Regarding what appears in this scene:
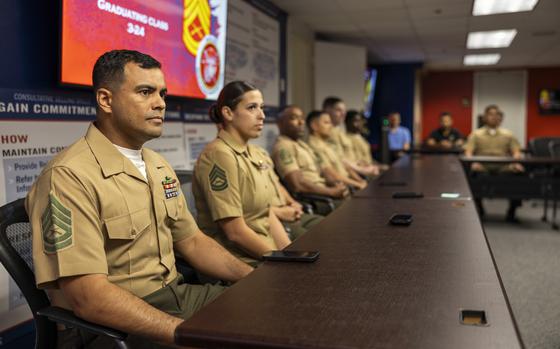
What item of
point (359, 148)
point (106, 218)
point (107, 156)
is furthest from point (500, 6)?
point (106, 218)

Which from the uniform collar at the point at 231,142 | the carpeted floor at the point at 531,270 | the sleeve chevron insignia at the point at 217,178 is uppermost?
the uniform collar at the point at 231,142

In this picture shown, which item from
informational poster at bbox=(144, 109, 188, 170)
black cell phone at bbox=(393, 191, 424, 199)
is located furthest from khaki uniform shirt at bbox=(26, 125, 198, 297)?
informational poster at bbox=(144, 109, 188, 170)

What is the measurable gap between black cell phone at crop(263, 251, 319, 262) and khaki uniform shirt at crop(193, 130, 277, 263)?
0.58 meters

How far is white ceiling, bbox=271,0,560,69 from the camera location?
5586 millimetres

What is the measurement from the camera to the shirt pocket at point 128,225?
140cm

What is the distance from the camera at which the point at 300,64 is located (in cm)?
664

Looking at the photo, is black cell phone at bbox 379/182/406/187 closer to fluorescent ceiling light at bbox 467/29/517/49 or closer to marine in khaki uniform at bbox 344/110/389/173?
marine in khaki uniform at bbox 344/110/389/173

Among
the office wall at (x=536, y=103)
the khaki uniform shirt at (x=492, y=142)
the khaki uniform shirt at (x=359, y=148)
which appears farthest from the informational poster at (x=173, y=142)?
the office wall at (x=536, y=103)

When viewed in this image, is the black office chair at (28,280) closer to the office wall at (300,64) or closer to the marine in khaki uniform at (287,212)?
the marine in khaki uniform at (287,212)

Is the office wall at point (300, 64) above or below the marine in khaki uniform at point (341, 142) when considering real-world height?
above

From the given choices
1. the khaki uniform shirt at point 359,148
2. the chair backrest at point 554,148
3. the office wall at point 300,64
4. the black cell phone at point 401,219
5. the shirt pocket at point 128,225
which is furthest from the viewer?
the chair backrest at point 554,148

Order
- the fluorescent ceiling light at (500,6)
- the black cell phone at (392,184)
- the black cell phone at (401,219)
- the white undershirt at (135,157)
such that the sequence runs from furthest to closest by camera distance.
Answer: the fluorescent ceiling light at (500,6) < the black cell phone at (392,184) < the black cell phone at (401,219) < the white undershirt at (135,157)

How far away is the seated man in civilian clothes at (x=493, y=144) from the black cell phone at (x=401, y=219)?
4330 millimetres

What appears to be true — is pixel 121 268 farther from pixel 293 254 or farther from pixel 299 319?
pixel 299 319
